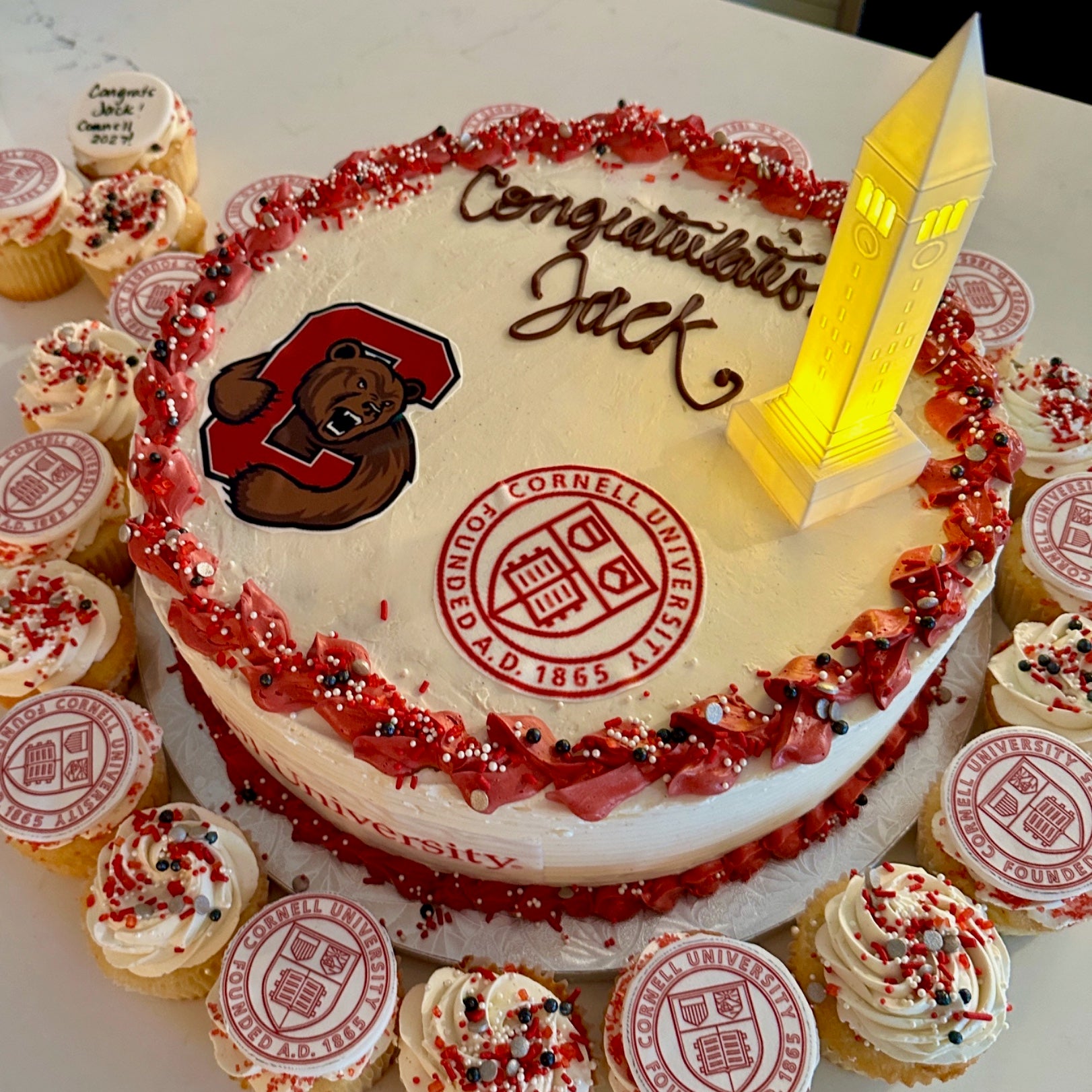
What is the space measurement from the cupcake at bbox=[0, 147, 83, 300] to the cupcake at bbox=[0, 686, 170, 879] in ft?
7.73

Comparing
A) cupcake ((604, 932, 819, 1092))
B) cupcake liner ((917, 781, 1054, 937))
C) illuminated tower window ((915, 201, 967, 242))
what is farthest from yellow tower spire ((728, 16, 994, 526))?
cupcake ((604, 932, 819, 1092))

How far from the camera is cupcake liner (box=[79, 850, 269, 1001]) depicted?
3.57m

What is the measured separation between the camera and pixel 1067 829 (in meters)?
3.54

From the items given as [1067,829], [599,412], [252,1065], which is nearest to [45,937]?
[252,1065]

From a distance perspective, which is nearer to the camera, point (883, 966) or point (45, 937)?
point (883, 966)

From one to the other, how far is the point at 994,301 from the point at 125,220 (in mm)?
3829

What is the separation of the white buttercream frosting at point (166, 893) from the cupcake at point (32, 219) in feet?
9.56

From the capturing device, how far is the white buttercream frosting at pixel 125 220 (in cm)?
516

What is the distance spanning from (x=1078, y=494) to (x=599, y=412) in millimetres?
1844

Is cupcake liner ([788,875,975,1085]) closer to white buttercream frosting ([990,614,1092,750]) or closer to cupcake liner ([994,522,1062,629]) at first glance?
white buttercream frosting ([990,614,1092,750])

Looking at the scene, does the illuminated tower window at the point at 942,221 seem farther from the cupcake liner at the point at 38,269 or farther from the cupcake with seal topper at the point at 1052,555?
the cupcake liner at the point at 38,269

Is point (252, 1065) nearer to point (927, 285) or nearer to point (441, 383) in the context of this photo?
point (441, 383)

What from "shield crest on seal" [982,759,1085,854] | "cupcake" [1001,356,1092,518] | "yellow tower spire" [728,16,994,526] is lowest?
"shield crest on seal" [982,759,1085,854]

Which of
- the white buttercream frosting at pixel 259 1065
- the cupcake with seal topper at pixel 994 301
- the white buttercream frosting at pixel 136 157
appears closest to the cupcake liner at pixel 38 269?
the white buttercream frosting at pixel 136 157
